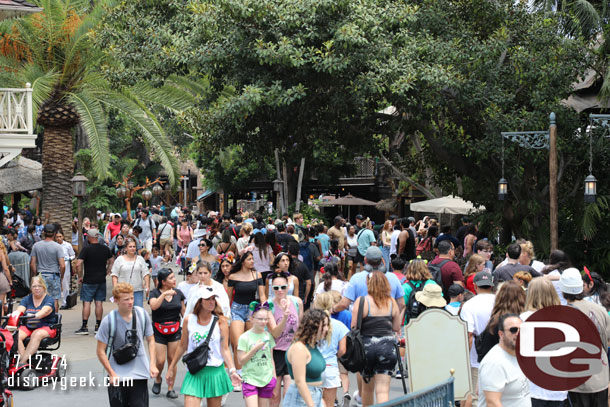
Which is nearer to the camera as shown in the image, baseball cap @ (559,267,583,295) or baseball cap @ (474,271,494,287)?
baseball cap @ (559,267,583,295)

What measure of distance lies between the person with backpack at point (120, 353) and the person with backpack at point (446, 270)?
4.44 metres

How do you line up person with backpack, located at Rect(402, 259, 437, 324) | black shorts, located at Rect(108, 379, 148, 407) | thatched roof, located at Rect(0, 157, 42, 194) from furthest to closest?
thatched roof, located at Rect(0, 157, 42, 194) → person with backpack, located at Rect(402, 259, 437, 324) → black shorts, located at Rect(108, 379, 148, 407)

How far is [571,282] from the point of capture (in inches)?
282

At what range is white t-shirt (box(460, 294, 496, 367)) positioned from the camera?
7.64 meters

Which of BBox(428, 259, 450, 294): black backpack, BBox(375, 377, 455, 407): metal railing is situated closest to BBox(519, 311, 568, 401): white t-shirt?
BBox(375, 377, 455, 407): metal railing

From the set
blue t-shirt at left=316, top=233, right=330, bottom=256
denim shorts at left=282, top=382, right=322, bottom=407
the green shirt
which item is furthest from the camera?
blue t-shirt at left=316, top=233, right=330, bottom=256

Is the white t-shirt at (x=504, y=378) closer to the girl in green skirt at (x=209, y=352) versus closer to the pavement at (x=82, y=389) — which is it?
the girl in green skirt at (x=209, y=352)

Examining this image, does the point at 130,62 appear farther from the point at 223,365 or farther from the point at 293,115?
the point at 223,365

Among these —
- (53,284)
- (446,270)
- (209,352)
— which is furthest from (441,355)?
(53,284)

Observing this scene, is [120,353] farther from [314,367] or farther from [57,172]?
[57,172]

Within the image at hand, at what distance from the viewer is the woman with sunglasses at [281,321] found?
311 inches

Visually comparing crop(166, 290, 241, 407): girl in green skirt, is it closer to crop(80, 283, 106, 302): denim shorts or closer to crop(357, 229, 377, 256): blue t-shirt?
crop(80, 283, 106, 302): denim shorts

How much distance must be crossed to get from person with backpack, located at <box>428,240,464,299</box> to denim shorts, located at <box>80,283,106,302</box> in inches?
230

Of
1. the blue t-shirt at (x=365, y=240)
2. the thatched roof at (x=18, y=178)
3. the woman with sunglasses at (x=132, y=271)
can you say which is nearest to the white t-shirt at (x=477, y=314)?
the woman with sunglasses at (x=132, y=271)
